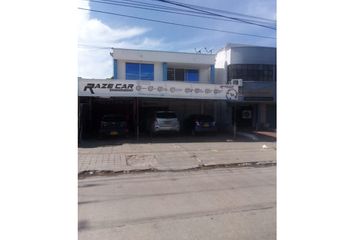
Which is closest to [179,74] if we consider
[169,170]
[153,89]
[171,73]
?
[171,73]

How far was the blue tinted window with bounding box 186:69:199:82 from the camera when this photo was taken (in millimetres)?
25250

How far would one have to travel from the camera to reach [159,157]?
1121cm

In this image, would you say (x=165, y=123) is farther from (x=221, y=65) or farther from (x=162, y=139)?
(x=221, y=65)

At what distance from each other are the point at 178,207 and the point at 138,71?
19.4 meters

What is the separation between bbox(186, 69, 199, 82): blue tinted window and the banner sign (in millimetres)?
7649

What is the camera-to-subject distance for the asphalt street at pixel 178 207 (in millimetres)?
4070

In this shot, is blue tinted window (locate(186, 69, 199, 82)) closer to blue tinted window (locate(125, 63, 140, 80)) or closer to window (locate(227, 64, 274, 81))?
window (locate(227, 64, 274, 81))

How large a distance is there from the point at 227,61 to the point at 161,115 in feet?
32.7

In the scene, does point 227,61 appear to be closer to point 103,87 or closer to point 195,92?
point 195,92

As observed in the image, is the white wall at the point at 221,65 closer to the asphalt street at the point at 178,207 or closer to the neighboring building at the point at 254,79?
the neighboring building at the point at 254,79

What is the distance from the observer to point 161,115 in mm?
18125

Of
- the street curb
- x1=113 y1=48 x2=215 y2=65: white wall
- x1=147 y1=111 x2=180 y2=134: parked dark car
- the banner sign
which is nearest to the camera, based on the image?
the street curb

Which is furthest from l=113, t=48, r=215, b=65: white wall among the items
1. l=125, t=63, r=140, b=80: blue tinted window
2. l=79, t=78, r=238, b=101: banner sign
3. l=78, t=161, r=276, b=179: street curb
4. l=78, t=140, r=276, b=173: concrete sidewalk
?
l=78, t=161, r=276, b=179: street curb
